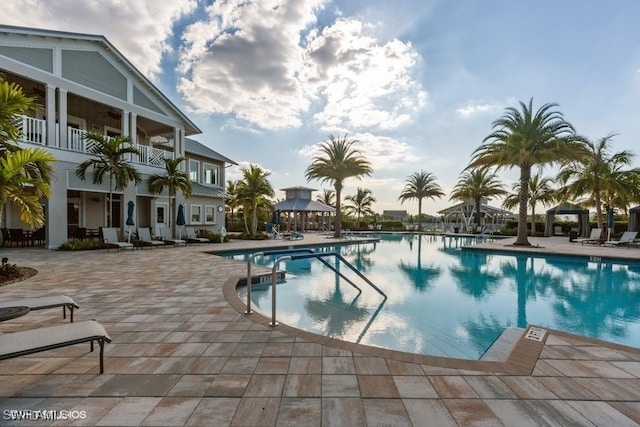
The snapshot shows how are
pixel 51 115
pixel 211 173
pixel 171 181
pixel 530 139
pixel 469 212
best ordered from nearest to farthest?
pixel 51 115 < pixel 171 181 < pixel 530 139 < pixel 211 173 < pixel 469 212

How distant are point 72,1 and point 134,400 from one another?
14.4m

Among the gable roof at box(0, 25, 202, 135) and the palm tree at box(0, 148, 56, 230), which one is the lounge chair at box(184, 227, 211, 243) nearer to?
the gable roof at box(0, 25, 202, 135)

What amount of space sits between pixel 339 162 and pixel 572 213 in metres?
21.8

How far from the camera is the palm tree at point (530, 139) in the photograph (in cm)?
1772

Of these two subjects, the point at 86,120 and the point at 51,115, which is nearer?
the point at 51,115

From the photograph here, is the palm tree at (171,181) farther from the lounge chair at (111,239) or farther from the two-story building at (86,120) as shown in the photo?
the lounge chair at (111,239)

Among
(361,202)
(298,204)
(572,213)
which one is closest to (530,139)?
(572,213)

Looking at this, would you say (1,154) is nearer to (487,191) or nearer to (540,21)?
(540,21)

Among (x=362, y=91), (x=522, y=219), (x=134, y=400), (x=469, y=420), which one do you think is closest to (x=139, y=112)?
(x=362, y=91)

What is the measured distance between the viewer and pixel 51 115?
13.2m

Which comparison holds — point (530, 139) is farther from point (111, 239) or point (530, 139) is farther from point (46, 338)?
point (111, 239)

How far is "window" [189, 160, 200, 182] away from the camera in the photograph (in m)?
22.2

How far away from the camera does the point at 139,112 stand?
17.1 m

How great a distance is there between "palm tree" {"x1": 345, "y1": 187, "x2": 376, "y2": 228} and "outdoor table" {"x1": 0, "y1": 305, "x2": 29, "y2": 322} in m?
37.5
